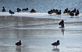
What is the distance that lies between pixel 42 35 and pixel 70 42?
7.51 ft

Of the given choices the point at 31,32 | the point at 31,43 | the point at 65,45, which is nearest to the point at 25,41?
the point at 31,43

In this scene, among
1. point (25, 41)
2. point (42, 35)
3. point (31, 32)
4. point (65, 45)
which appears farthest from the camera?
point (31, 32)

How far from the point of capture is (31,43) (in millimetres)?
13938

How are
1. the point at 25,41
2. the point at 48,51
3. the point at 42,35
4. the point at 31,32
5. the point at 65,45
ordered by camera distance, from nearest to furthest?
the point at 48,51, the point at 65,45, the point at 25,41, the point at 42,35, the point at 31,32

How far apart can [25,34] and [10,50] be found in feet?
14.5

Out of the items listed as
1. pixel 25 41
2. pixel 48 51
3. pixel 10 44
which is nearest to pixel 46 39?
pixel 25 41

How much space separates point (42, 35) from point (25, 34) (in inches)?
30.9

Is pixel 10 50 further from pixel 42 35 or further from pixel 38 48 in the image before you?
pixel 42 35

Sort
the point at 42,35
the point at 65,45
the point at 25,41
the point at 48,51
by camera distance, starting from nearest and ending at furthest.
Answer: the point at 48,51 → the point at 65,45 → the point at 25,41 → the point at 42,35

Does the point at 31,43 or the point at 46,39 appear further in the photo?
the point at 46,39

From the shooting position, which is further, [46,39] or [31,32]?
[31,32]

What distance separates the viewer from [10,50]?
40.5 ft

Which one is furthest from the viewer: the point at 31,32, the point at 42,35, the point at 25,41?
the point at 31,32

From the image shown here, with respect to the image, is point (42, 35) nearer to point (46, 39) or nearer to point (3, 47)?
point (46, 39)
